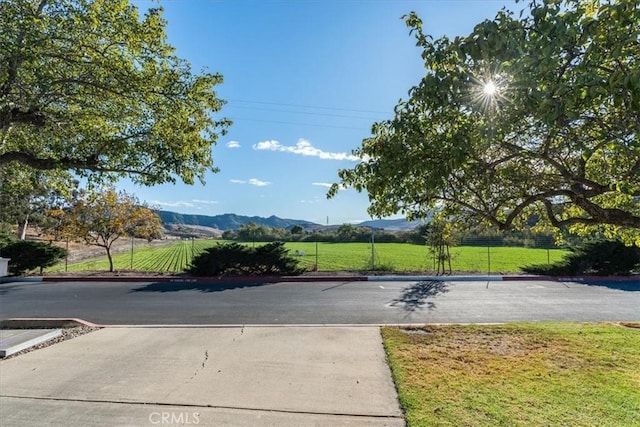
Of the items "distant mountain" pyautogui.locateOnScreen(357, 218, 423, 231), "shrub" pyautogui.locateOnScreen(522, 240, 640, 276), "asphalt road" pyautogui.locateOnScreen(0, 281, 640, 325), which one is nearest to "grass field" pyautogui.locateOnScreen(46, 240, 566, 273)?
"distant mountain" pyautogui.locateOnScreen(357, 218, 423, 231)

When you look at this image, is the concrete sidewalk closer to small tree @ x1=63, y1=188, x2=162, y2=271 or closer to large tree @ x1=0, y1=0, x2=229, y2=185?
large tree @ x1=0, y1=0, x2=229, y2=185

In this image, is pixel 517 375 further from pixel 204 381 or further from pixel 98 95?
pixel 98 95

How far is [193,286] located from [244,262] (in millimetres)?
2624

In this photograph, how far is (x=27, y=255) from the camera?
53.1ft

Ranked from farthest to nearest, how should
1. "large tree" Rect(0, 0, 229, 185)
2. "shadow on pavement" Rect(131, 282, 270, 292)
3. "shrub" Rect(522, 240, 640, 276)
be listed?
"shrub" Rect(522, 240, 640, 276) → "shadow on pavement" Rect(131, 282, 270, 292) → "large tree" Rect(0, 0, 229, 185)

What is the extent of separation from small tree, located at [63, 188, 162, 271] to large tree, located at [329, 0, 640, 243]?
1452 cm

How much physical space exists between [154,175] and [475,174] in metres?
5.72

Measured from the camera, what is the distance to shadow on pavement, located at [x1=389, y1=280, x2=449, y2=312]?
9.73 metres

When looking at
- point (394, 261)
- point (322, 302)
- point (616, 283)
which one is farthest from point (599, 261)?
point (322, 302)

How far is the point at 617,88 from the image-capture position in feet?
7.47

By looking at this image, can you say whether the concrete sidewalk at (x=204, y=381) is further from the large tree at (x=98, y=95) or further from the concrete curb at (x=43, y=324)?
the large tree at (x=98, y=95)

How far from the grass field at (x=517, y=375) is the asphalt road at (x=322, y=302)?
1.51 meters

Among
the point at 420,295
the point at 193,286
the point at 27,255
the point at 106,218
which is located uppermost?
the point at 106,218

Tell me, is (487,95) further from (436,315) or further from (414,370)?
(436,315)
